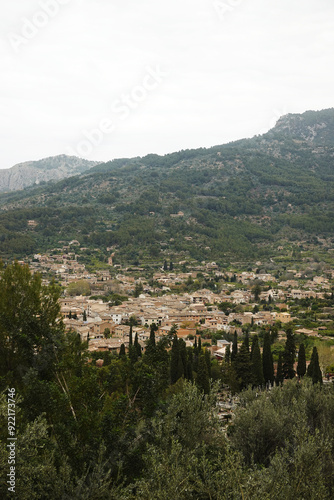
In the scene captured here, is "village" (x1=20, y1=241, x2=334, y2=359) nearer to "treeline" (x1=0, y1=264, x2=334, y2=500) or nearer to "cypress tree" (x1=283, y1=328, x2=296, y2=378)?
"cypress tree" (x1=283, y1=328, x2=296, y2=378)

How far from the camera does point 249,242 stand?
89000 millimetres

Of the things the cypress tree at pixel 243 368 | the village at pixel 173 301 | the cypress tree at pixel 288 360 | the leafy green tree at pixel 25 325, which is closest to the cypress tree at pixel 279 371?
the cypress tree at pixel 288 360

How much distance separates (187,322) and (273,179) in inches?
3517

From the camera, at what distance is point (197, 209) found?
103312 mm

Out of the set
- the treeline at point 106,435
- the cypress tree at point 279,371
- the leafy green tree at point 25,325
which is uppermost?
the leafy green tree at point 25,325

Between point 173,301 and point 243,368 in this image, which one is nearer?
point 243,368

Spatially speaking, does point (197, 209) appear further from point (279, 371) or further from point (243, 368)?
point (243, 368)

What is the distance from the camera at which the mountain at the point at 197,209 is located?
83.2m

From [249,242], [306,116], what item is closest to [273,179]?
[249,242]

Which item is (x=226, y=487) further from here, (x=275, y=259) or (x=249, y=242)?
(x=249, y=242)

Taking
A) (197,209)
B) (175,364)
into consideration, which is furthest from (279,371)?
(197,209)

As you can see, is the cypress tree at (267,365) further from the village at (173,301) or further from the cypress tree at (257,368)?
the village at (173,301)

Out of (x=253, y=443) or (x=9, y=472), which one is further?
(x=253, y=443)

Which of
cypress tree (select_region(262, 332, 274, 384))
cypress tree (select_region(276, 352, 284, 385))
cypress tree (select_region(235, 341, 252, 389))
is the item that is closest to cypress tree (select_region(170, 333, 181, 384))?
cypress tree (select_region(235, 341, 252, 389))
